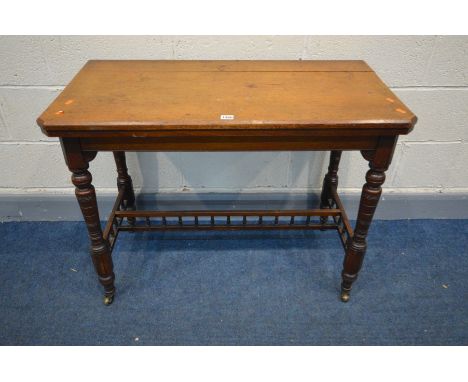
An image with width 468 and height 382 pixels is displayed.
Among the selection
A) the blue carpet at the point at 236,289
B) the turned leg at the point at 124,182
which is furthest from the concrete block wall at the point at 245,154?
the blue carpet at the point at 236,289

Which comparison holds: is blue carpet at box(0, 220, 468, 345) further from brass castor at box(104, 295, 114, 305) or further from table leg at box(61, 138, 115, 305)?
table leg at box(61, 138, 115, 305)

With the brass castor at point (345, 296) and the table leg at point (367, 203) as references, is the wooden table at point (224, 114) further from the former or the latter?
the brass castor at point (345, 296)

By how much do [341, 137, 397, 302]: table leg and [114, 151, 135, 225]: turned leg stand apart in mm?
965

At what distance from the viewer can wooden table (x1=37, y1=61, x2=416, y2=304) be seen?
99 centimetres

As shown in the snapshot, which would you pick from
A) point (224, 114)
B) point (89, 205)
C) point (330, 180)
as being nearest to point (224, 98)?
point (224, 114)

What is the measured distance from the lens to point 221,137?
104 cm

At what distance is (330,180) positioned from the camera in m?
1.64

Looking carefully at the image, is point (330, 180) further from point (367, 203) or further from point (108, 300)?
point (108, 300)

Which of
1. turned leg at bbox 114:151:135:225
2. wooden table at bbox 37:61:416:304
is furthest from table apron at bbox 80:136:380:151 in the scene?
turned leg at bbox 114:151:135:225

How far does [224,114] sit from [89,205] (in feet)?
1.69

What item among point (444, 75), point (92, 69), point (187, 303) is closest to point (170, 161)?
point (92, 69)

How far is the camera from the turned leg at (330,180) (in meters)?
1.59

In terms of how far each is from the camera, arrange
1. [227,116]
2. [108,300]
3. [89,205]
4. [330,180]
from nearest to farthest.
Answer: [227,116]
[89,205]
[108,300]
[330,180]

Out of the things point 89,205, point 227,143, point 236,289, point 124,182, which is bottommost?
point 236,289
